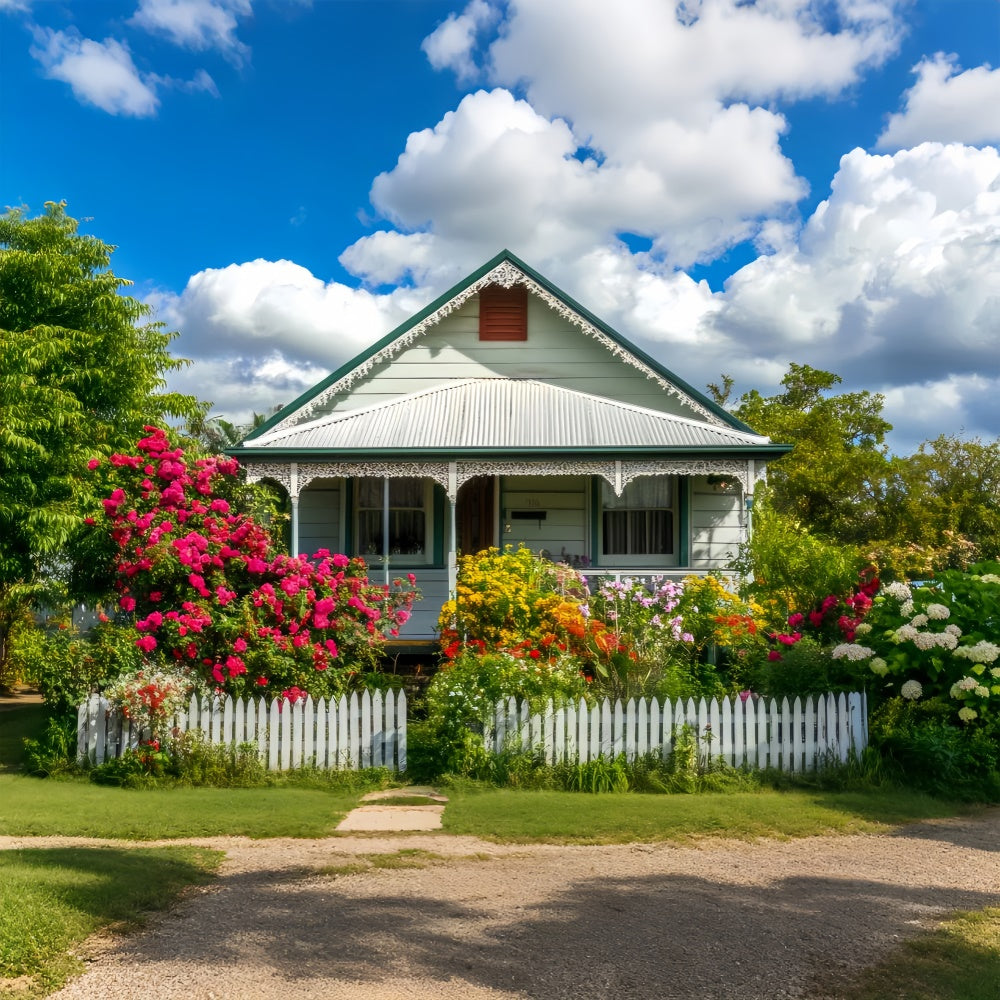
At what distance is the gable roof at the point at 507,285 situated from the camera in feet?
58.2

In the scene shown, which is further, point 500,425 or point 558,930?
point 500,425

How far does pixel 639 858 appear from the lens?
755 cm

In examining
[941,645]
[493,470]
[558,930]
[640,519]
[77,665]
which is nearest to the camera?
[558,930]

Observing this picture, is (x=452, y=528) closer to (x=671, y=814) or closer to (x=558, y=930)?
(x=671, y=814)

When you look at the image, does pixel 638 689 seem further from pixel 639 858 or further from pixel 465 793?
pixel 639 858

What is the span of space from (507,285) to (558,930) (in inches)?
545

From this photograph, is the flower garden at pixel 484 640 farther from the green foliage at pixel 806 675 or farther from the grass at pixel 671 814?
the grass at pixel 671 814

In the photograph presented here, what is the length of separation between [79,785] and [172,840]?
8.55 ft

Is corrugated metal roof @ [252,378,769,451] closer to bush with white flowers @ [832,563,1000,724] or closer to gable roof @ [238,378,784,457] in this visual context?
gable roof @ [238,378,784,457]

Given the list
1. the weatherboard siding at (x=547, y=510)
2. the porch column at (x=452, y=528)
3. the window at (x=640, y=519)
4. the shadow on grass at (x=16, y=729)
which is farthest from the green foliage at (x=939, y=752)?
the shadow on grass at (x=16, y=729)

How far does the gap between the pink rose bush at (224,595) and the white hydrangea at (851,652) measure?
5.37 meters

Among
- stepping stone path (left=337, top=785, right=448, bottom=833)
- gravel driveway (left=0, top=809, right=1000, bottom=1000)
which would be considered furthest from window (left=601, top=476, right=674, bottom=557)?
gravel driveway (left=0, top=809, right=1000, bottom=1000)

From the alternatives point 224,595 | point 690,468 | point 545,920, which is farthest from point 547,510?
point 545,920

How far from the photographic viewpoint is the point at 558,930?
5.71m
